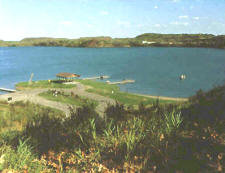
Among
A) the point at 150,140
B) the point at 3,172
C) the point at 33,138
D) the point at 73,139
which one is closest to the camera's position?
the point at 3,172

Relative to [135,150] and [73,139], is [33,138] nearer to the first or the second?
[73,139]

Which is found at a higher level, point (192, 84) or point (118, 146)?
point (118, 146)

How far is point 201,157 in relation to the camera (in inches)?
144

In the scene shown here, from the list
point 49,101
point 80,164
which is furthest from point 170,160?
point 49,101

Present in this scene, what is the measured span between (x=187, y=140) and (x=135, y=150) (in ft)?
3.76

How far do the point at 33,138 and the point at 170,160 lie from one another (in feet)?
11.7

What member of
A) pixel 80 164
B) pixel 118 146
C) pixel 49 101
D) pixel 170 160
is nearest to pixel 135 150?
pixel 118 146

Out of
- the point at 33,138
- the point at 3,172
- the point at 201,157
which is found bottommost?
the point at 33,138

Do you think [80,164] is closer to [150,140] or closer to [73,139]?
[73,139]

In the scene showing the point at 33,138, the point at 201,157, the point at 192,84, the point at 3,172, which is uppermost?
the point at 3,172

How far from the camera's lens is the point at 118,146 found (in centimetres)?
417

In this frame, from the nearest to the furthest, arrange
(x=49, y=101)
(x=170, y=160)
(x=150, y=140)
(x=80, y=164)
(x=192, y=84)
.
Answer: (x=170, y=160), (x=80, y=164), (x=150, y=140), (x=49, y=101), (x=192, y=84)

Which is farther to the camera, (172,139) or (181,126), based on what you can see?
(181,126)

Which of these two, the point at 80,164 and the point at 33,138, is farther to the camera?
the point at 33,138
